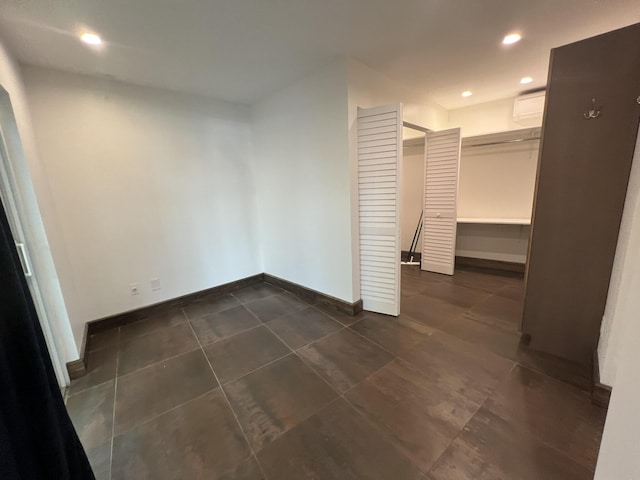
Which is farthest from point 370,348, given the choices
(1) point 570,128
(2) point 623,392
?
(1) point 570,128

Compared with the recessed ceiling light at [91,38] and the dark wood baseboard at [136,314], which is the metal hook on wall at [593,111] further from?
the dark wood baseboard at [136,314]

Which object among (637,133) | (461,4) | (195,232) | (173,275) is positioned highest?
(461,4)

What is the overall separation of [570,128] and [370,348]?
7.35 ft

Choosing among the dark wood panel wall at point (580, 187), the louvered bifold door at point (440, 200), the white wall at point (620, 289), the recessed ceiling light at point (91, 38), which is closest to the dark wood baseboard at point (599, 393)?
the white wall at point (620, 289)

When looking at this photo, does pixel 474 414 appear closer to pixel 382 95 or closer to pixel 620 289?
pixel 620 289

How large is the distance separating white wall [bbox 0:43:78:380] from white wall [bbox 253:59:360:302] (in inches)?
86.4

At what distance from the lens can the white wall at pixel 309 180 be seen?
261 centimetres

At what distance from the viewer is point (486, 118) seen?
403 cm

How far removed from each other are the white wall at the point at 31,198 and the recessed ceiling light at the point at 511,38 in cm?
375

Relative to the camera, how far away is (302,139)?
2949 millimetres

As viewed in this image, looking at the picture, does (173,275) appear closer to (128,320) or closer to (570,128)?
(128,320)

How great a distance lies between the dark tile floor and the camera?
1337 millimetres

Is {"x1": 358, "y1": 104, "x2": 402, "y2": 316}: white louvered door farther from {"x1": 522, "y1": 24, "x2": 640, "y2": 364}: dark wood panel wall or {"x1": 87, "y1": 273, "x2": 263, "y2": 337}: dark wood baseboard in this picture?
{"x1": 87, "y1": 273, "x2": 263, "y2": 337}: dark wood baseboard

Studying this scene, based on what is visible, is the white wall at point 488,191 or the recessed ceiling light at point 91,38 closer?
the recessed ceiling light at point 91,38
